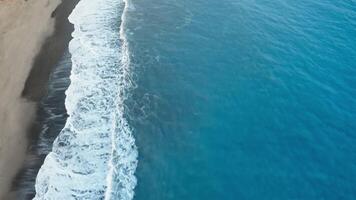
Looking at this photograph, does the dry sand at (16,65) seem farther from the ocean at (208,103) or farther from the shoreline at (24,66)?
the ocean at (208,103)

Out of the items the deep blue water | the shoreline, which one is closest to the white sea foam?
the deep blue water

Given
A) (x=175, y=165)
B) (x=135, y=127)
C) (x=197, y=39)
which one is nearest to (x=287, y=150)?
(x=175, y=165)

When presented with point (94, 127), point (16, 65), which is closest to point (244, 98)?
point (94, 127)

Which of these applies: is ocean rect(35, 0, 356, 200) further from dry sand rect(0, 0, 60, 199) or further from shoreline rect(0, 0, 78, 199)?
dry sand rect(0, 0, 60, 199)

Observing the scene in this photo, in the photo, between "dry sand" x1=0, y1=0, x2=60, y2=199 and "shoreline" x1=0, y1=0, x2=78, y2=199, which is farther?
"shoreline" x1=0, y1=0, x2=78, y2=199

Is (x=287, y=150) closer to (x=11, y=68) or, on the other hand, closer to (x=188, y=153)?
(x=188, y=153)

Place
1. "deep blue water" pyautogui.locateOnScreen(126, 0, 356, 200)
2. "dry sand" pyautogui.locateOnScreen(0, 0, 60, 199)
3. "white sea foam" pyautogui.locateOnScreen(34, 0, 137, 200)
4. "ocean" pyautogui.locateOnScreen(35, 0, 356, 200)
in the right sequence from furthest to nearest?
1. "deep blue water" pyautogui.locateOnScreen(126, 0, 356, 200)
2. "dry sand" pyautogui.locateOnScreen(0, 0, 60, 199)
3. "ocean" pyautogui.locateOnScreen(35, 0, 356, 200)
4. "white sea foam" pyautogui.locateOnScreen(34, 0, 137, 200)

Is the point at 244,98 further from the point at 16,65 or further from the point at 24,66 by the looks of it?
the point at 16,65
